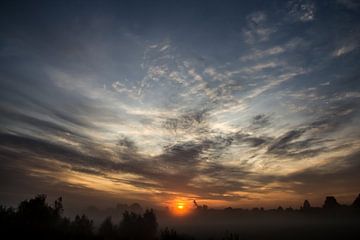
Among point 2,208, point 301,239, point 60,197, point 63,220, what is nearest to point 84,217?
point 63,220

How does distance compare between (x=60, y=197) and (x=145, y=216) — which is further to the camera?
(x=145, y=216)

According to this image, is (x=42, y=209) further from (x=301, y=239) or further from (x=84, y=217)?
(x=301, y=239)

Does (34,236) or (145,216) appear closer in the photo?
(34,236)

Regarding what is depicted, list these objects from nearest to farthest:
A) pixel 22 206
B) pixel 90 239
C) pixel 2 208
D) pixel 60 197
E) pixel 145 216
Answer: pixel 90 239 → pixel 2 208 → pixel 22 206 → pixel 60 197 → pixel 145 216

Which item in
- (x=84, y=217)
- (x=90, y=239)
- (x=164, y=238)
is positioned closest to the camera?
(x=90, y=239)

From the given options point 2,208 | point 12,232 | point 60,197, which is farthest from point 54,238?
point 60,197

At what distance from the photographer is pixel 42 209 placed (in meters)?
80.4

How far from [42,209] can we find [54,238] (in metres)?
61.5

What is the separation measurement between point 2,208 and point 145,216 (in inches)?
2633

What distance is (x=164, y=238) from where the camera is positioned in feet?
124

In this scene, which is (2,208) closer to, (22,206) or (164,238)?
(22,206)

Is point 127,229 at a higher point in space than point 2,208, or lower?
lower

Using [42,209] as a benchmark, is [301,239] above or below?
below

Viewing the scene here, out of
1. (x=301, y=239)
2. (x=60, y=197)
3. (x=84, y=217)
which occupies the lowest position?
(x=301, y=239)
